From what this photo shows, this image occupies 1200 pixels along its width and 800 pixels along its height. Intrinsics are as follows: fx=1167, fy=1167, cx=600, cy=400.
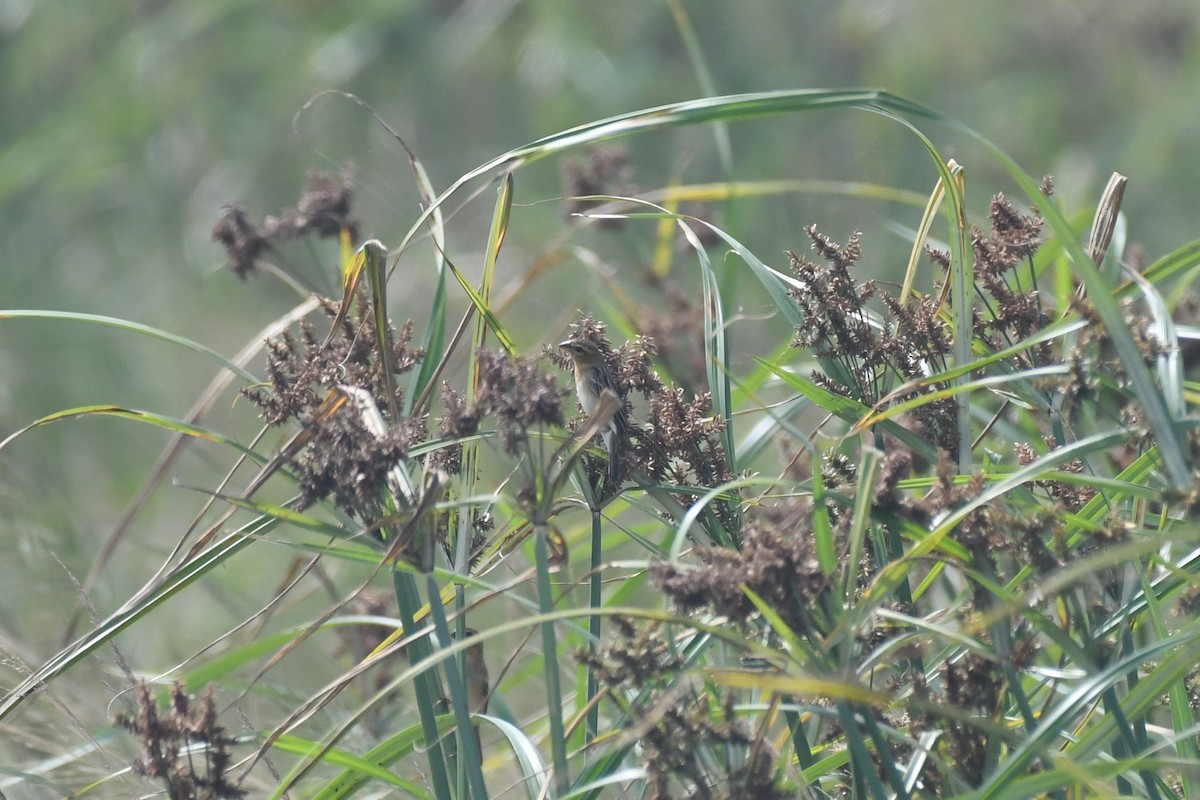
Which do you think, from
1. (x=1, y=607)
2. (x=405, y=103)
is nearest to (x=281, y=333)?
(x=1, y=607)

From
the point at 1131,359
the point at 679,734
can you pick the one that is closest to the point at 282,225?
the point at 679,734

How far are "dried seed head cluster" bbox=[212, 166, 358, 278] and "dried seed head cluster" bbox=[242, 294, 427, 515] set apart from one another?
1.91 ft

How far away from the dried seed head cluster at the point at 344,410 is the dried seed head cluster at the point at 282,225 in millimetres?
582

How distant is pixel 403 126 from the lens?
31.6 ft

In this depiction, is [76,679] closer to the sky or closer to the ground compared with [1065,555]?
closer to the sky

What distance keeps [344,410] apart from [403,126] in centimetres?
836

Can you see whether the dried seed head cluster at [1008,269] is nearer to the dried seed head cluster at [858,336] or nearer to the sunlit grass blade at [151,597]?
the dried seed head cluster at [858,336]

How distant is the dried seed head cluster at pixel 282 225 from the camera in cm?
270

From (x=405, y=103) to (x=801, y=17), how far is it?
3.42m

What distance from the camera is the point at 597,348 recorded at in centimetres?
203

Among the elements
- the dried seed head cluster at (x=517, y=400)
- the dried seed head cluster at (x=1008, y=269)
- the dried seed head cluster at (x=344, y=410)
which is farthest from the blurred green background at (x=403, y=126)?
the dried seed head cluster at (x=517, y=400)

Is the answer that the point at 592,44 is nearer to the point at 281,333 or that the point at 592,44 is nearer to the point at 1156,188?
the point at 1156,188

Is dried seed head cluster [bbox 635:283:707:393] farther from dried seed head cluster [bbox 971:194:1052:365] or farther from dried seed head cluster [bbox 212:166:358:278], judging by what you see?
dried seed head cluster [bbox 971:194:1052:365]

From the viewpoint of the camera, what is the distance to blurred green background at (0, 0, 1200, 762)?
27.8 feet
